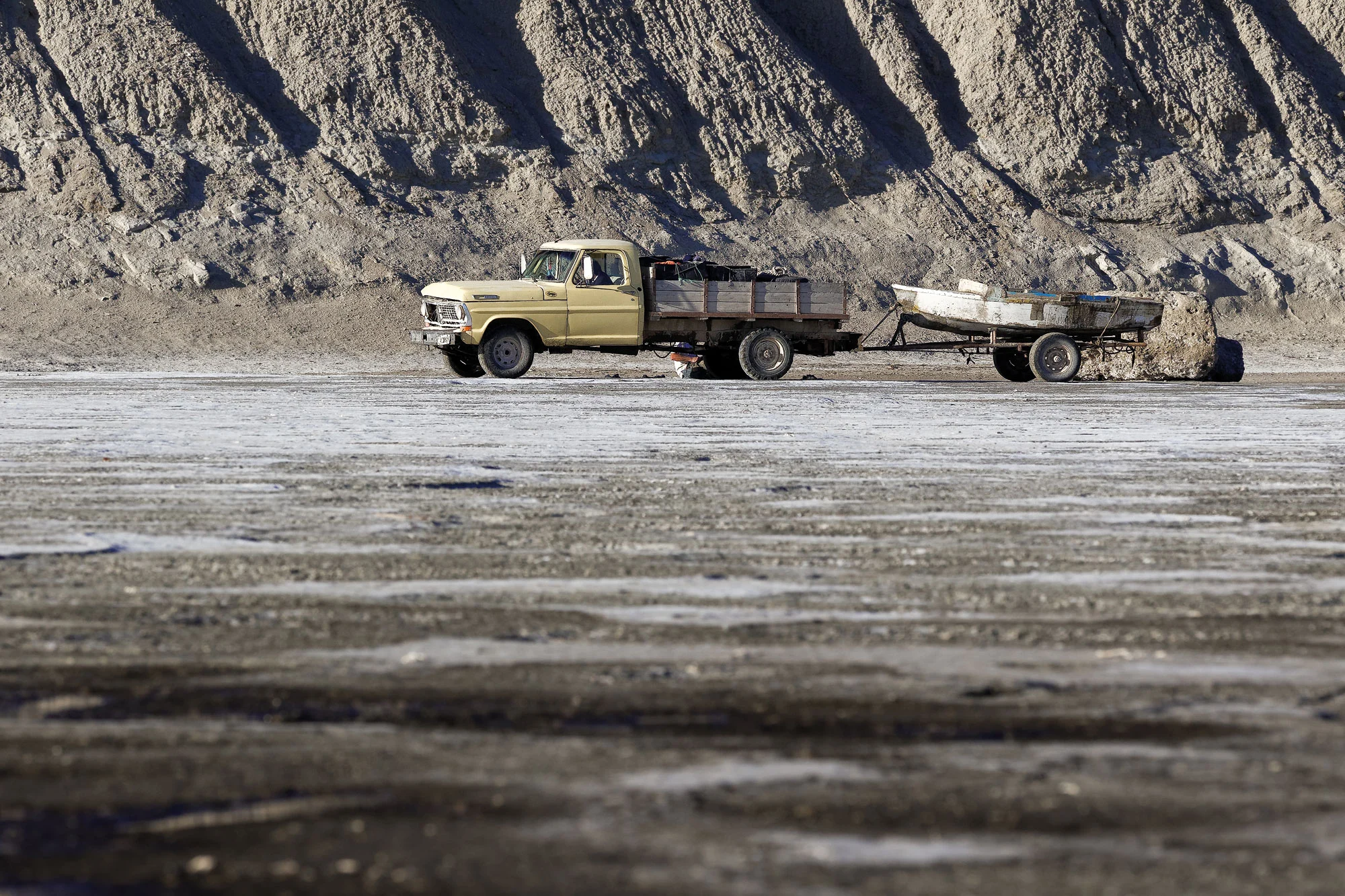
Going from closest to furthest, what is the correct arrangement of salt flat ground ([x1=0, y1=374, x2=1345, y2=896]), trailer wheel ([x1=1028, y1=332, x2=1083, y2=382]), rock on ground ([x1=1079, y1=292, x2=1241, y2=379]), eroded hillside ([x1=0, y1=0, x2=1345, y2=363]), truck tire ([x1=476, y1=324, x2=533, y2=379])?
salt flat ground ([x1=0, y1=374, x2=1345, y2=896]), truck tire ([x1=476, y1=324, x2=533, y2=379]), trailer wheel ([x1=1028, y1=332, x2=1083, y2=382]), rock on ground ([x1=1079, y1=292, x2=1241, y2=379]), eroded hillside ([x1=0, y1=0, x2=1345, y2=363])

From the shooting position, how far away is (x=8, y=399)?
19859mm

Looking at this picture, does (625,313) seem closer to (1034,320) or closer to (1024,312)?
(1024,312)

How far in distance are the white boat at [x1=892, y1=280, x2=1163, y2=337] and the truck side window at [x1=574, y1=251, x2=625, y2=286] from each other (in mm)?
5133

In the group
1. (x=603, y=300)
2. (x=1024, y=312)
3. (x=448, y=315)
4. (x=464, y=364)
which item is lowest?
(x=464, y=364)

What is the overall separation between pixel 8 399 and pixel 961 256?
35.5 metres

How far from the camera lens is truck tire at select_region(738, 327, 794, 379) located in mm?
28672

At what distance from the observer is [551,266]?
28188 millimetres

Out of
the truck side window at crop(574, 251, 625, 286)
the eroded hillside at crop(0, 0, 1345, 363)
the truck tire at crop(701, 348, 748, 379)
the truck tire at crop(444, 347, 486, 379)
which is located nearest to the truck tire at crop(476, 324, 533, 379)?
the truck tire at crop(444, 347, 486, 379)

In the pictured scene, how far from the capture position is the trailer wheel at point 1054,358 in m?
29.9

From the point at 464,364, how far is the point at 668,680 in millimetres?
24370

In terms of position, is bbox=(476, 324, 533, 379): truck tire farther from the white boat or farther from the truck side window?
the white boat

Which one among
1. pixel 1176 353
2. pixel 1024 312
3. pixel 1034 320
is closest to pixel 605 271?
pixel 1024 312

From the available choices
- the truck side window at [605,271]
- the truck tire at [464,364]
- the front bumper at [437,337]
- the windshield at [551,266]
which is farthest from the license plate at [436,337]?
the truck side window at [605,271]

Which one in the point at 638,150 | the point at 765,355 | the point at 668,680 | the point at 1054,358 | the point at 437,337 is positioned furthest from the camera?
the point at 638,150
